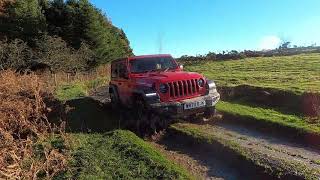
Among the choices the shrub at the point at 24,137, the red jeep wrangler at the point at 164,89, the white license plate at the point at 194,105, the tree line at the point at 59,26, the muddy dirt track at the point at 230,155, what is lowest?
the muddy dirt track at the point at 230,155

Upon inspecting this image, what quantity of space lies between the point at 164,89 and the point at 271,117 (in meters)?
3.60

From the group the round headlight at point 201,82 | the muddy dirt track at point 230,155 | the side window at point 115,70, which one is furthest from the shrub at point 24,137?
the round headlight at point 201,82

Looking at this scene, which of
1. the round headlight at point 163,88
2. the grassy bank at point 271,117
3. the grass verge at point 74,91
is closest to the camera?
the grassy bank at point 271,117

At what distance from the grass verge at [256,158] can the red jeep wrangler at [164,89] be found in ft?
2.43

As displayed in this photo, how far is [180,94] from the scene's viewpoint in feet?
41.7

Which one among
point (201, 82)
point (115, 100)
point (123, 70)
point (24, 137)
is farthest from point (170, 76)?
point (24, 137)

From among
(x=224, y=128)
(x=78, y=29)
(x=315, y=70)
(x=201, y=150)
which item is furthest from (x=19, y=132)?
(x=78, y=29)

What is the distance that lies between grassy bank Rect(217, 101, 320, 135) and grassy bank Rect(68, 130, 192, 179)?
4104 millimetres

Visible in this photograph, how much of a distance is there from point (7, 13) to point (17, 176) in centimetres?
3694

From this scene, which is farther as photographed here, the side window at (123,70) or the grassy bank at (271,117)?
the side window at (123,70)

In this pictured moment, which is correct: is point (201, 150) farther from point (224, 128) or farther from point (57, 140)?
point (57, 140)

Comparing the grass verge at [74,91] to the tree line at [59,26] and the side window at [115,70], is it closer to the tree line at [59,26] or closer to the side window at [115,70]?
the side window at [115,70]

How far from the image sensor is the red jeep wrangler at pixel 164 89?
12.4 m

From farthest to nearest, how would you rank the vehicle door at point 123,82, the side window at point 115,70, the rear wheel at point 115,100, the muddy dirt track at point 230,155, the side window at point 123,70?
the side window at point 115,70
the rear wheel at point 115,100
the side window at point 123,70
the vehicle door at point 123,82
the muddy dirt track at point 230,155
